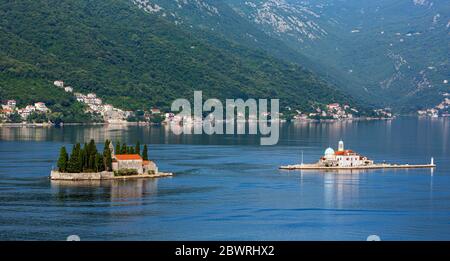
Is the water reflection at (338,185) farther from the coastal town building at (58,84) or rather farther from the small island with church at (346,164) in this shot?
the coastal town building at (58,84)

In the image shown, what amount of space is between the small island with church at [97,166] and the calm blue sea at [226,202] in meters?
1.65

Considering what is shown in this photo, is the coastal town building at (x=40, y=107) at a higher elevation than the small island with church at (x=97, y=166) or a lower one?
higher

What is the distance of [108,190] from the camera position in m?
56.8

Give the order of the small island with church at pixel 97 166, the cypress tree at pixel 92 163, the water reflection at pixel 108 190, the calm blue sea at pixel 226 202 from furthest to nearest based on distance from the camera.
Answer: the cypress tree at pixel 92 163 < the small island with church at pixel 97 166 < the water reflection at pixel 108 190 < the calm blue sea at pixel 226 202

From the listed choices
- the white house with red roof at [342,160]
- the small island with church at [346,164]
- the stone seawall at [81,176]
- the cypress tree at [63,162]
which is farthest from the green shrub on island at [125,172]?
the white house with red roof at [342,160]

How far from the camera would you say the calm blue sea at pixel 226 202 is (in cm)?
4288

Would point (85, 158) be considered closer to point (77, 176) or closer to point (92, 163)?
point (92, 163)

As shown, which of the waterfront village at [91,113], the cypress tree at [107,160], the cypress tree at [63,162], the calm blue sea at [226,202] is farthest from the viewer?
the waterfront village at [91,113]

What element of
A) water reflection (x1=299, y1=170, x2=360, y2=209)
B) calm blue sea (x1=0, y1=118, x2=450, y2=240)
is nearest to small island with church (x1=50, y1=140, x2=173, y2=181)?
calm blue sea (x1=0, y1=118, x2=450, y2=240)

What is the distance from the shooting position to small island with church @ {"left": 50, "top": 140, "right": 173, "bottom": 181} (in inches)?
2440

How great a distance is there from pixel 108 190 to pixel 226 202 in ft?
25.7

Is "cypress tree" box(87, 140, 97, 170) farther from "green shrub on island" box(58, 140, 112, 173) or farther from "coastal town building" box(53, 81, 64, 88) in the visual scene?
"coastal town building" box(53, 81, 64, 88)

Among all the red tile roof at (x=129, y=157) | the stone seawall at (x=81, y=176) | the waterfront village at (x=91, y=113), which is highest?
the waterfront village at (x=91, y=113)
